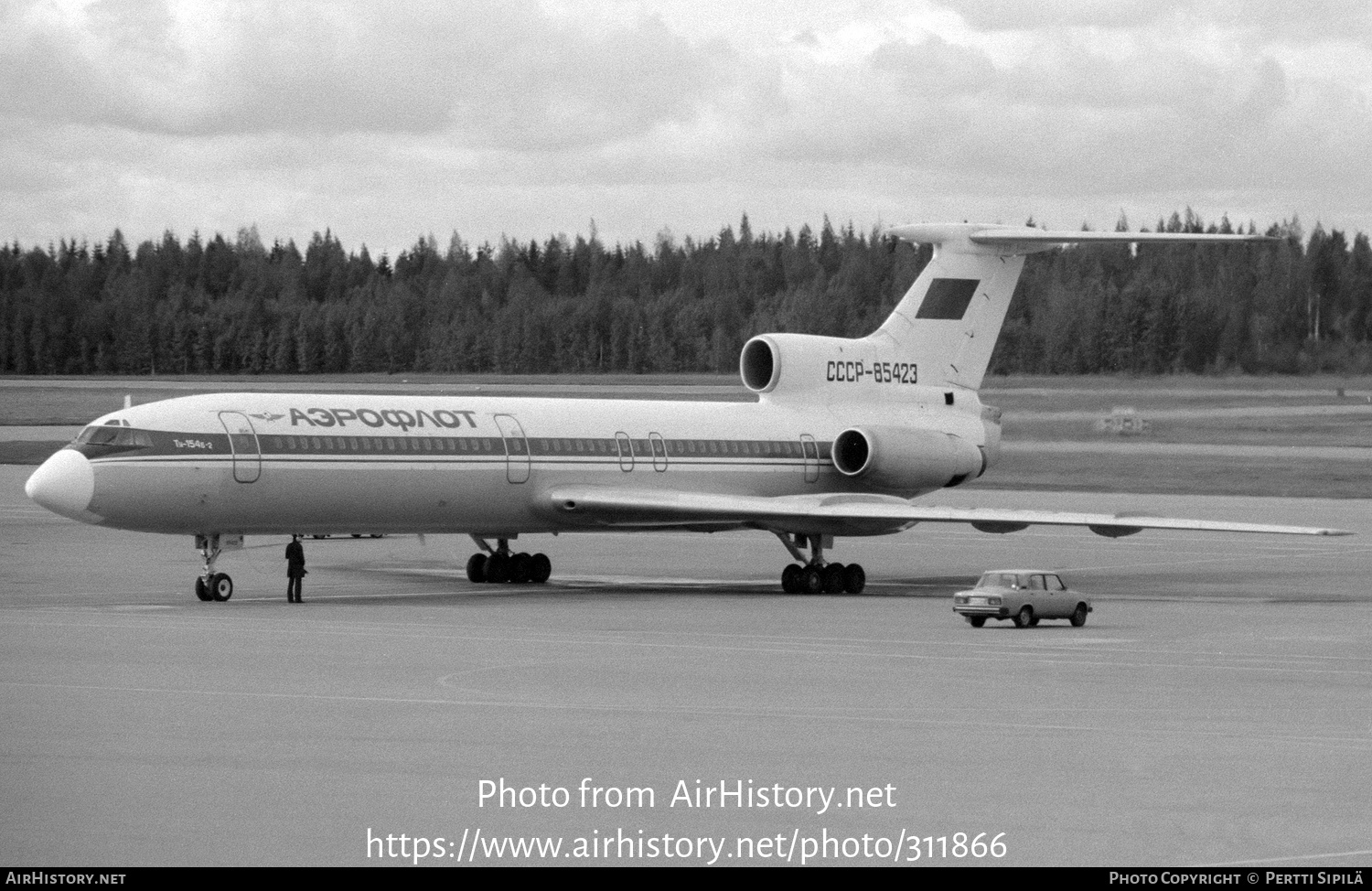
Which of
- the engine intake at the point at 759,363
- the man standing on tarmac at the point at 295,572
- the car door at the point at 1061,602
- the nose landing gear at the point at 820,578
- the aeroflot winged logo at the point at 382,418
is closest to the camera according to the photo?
the car door at the point at 1061,602

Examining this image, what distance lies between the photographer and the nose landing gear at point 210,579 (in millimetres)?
32812

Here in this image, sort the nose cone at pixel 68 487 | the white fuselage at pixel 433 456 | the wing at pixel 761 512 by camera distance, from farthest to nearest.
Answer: the wing at pixel 761 512 → the white fuselage at pixel 433 456 → the nose cone at pixel 68 487

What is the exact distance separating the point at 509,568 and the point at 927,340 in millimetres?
9979

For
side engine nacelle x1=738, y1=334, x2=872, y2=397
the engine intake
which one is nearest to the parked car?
side engine nacelle x1=738, y1=334, x2=872, y2=397

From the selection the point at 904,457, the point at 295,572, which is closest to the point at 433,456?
the point at 295,572

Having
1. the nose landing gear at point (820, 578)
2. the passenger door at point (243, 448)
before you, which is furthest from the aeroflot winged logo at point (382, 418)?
the nose landing gear at point (820, 578)

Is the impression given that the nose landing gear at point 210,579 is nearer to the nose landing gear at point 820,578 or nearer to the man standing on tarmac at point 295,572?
the man standing on tarmac at point 295,572

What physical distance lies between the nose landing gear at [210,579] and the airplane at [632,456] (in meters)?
0.03

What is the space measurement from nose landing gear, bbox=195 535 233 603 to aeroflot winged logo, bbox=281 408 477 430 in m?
2.31

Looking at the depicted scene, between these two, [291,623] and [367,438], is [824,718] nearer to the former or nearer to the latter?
[291,623]

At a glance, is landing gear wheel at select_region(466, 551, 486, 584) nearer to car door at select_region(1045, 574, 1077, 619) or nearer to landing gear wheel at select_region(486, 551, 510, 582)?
landing gear wheel at select_region(486, 551, 510, 582)

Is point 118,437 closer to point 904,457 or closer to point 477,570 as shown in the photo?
point 477,570

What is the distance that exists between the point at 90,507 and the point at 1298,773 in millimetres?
21020

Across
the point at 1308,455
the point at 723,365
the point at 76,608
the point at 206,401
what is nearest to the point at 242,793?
the point at 76,608
